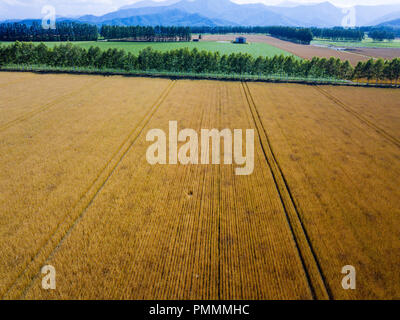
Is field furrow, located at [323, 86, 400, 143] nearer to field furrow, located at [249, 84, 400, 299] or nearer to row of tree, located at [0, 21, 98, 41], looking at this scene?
field furrow, located at [249, 84, 400, 299]

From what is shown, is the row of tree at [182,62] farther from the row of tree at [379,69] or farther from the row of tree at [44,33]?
the row of tree at [44,33]

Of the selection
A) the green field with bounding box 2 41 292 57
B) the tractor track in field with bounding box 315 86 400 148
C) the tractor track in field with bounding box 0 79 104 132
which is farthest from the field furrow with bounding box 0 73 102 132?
the tractor track in field with bounding box 315 86 400 148

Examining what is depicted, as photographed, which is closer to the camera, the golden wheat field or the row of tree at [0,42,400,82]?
the golden wheat field

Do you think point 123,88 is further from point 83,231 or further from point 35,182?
point 83,231

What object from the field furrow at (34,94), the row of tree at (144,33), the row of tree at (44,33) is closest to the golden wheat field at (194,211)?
the field furrow at (34,94)
